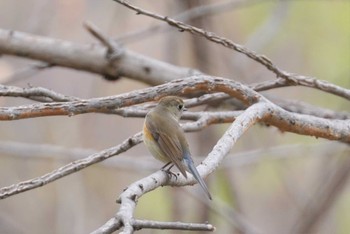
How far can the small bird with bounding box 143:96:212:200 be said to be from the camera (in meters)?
2.61

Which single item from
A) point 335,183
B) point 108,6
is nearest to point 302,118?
point 335,183

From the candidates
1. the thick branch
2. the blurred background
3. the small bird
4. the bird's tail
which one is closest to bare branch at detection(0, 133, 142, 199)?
the bird's tail

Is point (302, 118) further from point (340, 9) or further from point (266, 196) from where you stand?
point (266, 196)

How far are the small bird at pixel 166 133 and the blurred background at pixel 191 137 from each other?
1.56 meters

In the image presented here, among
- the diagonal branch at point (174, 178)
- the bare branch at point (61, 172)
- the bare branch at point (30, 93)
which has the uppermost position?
the bare branch at point (30, 93)

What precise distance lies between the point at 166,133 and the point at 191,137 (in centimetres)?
349

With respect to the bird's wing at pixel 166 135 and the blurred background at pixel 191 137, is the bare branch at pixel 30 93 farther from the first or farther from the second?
the blurred background at pixel 191 137

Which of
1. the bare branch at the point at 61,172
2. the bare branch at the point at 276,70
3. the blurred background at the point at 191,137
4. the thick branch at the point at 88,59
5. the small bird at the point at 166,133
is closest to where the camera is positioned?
the bare branch at the point at 61,172

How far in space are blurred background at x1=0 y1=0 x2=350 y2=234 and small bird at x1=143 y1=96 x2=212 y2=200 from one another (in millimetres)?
1561

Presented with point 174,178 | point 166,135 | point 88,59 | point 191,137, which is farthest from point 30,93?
point 191,137

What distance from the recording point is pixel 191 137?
20.2ft

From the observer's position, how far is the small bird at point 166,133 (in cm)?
261

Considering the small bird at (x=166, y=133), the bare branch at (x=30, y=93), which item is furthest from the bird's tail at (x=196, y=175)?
the bare branch at (x=30, y=93)

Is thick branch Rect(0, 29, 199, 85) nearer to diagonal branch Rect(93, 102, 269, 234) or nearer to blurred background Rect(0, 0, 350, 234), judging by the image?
blurred background Rect(0, 0, 350, 234)
